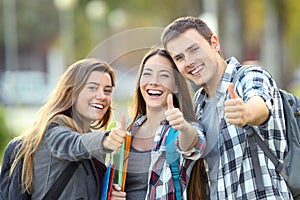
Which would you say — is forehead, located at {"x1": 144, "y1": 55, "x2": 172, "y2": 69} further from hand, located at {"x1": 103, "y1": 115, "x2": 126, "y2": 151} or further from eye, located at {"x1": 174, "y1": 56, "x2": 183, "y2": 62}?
hand, located at {"x1": 103, "y1": 115, "x2": 126, "y2": 151}

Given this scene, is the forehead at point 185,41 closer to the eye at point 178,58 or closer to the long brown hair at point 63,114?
the eye at point 178,58

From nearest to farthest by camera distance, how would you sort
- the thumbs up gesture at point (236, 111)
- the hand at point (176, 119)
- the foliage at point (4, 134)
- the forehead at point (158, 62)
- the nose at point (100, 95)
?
the thumbs up gesture at point (236, 111) → the hand at point (176, 119) → the forehead at point (158, 62) → the nose at point (100, 95) → the foliage at point (4, 134)

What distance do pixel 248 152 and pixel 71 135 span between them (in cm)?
99

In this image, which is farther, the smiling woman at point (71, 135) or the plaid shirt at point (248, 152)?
the smiling woman at point (71, 135)

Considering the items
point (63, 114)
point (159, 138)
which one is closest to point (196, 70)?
point (159, 138)

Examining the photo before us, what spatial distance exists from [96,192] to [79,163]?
19 centimetres

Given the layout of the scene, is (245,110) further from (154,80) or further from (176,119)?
(154,80)

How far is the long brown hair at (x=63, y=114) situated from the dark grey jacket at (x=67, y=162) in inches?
2.0

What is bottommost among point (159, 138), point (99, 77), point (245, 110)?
point (159, 138)

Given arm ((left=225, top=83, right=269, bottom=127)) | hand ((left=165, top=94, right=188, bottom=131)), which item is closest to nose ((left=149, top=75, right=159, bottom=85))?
hand ((left=165, top=94, right=188, bottom=131))

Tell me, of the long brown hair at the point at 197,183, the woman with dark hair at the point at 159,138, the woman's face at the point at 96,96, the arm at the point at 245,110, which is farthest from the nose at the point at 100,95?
Result: the arm at the point at 245,110

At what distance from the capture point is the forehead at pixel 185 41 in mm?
3775

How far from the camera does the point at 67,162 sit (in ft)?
13.0

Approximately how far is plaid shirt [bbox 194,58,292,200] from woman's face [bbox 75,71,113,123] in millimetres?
696
